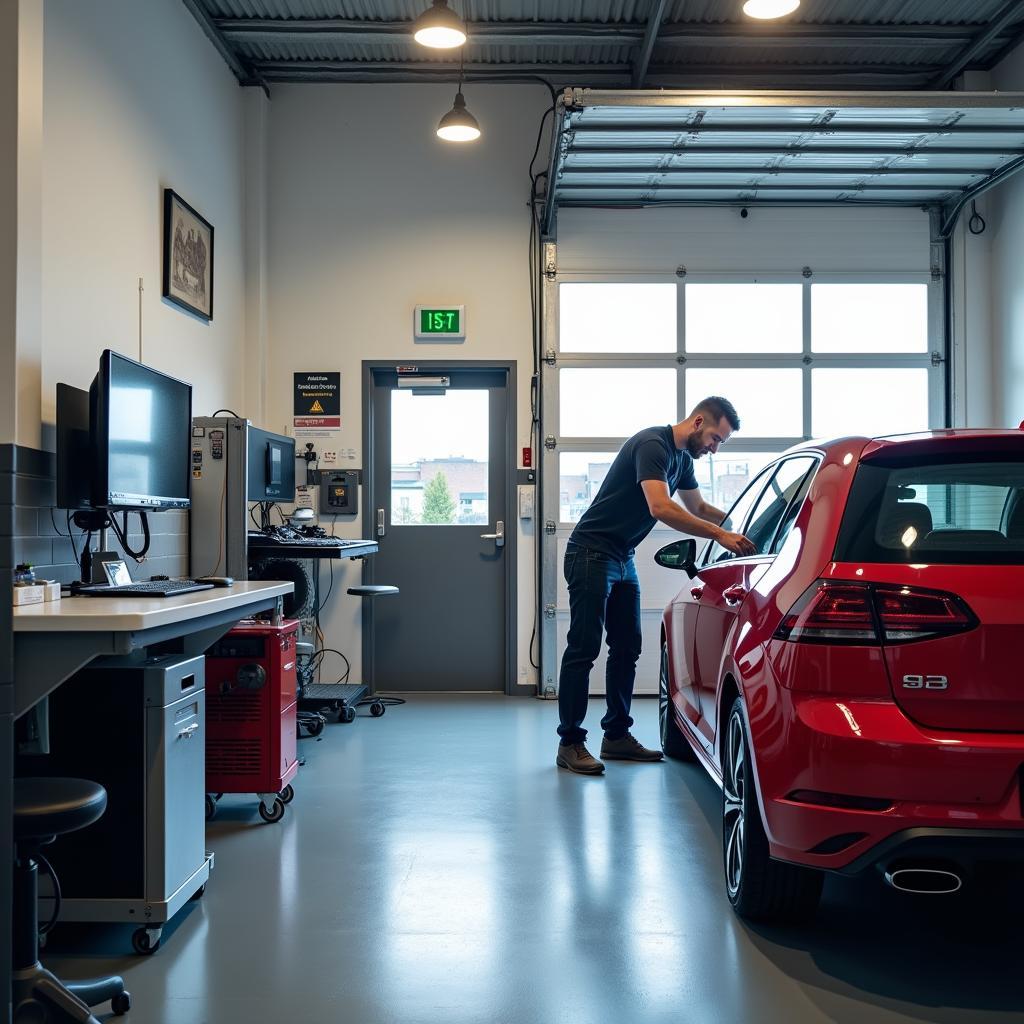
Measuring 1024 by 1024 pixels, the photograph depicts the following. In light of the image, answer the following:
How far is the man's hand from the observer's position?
10.2 feet

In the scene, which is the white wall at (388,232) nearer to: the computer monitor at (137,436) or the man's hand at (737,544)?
the computer monitor at (137,436)

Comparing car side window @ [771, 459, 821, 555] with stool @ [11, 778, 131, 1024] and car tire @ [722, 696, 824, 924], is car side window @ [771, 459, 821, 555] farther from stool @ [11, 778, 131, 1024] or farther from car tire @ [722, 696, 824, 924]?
stool @ [11, 778, 131, 1024]

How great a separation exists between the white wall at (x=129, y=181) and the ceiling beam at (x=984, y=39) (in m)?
4.70

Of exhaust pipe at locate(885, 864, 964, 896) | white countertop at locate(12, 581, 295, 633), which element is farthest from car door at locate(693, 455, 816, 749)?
white countertop at locate(12, 581, 295, 633)

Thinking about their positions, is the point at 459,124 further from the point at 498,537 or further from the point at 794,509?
the point at 794,509

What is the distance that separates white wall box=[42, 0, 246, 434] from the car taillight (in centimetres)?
271

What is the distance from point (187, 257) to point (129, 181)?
2.50 ft

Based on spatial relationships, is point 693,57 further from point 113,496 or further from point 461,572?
point 113,496

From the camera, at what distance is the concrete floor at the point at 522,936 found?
2.14 m

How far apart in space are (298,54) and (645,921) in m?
5.76

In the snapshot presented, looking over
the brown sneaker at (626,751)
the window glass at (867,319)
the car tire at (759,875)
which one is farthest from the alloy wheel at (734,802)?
the window glass at (867,319)

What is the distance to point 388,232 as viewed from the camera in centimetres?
649

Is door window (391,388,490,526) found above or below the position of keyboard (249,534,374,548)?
above

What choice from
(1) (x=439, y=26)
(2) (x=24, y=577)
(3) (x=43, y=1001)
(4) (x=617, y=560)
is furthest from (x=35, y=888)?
(1) (x=439, y=26)
